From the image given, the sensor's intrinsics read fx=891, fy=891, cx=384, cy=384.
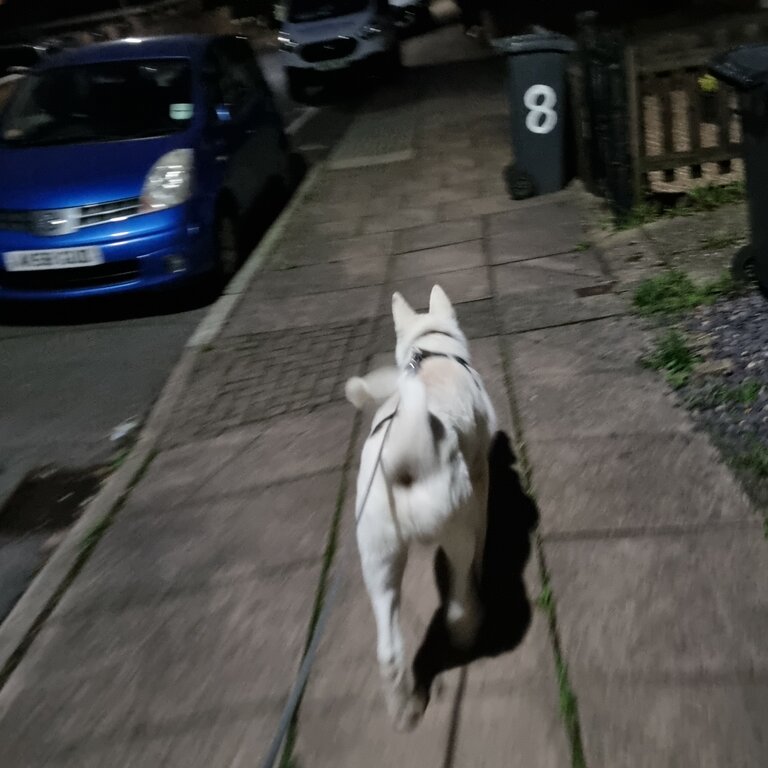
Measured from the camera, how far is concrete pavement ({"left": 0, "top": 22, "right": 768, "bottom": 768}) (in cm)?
272

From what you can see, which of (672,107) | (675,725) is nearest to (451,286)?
(672,107)

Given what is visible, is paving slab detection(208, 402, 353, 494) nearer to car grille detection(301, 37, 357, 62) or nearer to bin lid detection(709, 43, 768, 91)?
bin lid detection(709, 43, 768, 91)

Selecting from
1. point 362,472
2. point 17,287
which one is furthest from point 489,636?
point 17,287

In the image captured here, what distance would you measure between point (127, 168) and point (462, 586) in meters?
5.18

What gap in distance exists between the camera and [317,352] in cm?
577

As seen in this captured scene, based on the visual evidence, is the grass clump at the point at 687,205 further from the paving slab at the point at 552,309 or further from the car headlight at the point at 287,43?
the car headlight at the point at 287,43

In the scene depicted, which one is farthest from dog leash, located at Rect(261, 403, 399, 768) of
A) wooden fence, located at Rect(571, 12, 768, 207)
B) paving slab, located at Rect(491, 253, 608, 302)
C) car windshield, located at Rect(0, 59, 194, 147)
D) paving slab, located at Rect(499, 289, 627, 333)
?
car windshield, located at Rect(0, 59, 194, 147)

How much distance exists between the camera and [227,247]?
25.0ft

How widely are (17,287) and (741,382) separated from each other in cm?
535

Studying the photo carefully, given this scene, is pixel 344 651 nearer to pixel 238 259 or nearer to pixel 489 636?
pixel 489 636

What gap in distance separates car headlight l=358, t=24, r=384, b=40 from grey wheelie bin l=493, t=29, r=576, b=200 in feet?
32.1

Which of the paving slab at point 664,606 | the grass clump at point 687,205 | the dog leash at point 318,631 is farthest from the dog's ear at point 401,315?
the grass clump at point 687,205

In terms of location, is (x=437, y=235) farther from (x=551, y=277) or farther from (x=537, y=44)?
(x=537, y=44)

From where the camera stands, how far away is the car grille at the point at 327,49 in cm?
1720
